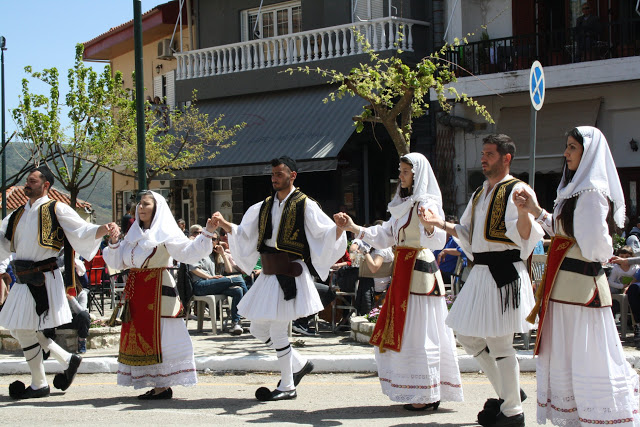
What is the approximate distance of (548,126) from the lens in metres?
18.1

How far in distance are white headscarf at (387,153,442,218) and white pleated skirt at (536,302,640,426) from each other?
164 cm

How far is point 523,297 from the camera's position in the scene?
6.13 m

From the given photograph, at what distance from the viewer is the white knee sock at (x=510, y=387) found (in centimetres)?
607

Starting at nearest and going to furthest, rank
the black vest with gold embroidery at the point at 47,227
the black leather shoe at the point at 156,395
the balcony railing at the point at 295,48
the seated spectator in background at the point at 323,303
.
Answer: the black leather shoe at the point at 156,395
the black vest with gold embroidery at the point at 47,227
the seated spectator in background at the point at 323,303
the balcony railing at the point at 295,48

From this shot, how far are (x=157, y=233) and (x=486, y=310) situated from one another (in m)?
3.06

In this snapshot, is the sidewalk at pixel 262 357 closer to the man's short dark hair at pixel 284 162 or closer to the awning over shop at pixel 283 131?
the man's short dark hair at pixel 284 162

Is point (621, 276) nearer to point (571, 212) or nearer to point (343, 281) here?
point (343, 281)

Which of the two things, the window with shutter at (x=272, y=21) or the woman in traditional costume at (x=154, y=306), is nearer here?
the woman in traditional costume at (x=154, y=306)

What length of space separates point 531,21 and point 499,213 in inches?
543

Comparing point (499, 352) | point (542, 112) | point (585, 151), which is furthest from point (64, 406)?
point (542, 112)

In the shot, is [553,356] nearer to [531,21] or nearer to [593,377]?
[593,377]

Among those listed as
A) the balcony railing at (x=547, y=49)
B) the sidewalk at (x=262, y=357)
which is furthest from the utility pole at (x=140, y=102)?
the balcony railing at (x=547, y=49)

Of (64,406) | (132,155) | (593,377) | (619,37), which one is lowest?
(64,406)

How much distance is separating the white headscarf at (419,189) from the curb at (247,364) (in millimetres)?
2394
